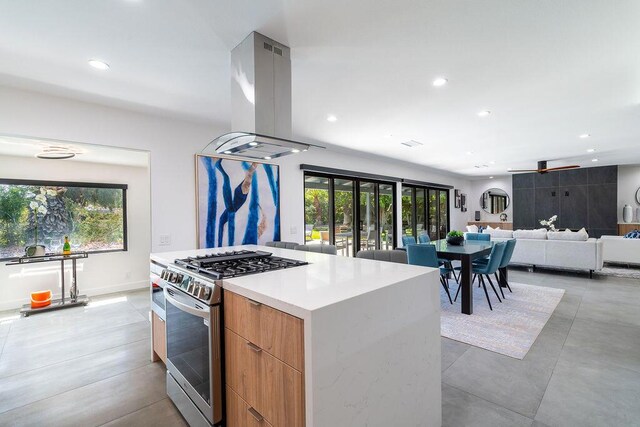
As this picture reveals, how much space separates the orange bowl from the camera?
3.96m

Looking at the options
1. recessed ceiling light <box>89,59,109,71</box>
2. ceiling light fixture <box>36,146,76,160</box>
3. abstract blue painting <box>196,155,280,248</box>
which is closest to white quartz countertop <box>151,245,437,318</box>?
recessed ceiling light <box>89,59,109,71</box>

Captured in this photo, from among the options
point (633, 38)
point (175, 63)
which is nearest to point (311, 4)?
point (175, 63)

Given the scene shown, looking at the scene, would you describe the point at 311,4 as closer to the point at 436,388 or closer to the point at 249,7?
the point at 249,7

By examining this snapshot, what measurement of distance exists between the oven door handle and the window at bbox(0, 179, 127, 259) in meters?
3.94

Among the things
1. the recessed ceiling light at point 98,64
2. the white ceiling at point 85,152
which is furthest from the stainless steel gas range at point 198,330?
the white ceiling at point 85,152

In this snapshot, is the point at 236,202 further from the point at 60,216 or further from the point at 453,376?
the point at 453,376

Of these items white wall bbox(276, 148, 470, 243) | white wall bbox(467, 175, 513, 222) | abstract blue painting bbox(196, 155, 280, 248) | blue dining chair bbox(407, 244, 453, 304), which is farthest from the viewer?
white wall bbox(467, 175, 513, 222)

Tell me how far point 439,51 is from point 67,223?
18.9ft

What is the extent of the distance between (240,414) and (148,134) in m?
3.26

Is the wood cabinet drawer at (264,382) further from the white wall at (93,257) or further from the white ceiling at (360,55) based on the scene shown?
the white wall at (93,257)

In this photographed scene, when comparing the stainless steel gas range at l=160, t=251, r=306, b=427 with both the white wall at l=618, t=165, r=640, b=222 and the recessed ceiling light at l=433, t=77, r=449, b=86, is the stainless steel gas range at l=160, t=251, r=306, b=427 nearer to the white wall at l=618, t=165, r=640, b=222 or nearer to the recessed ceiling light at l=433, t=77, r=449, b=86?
the recessed ceiling light at l=433, t=77, r=449, b=86

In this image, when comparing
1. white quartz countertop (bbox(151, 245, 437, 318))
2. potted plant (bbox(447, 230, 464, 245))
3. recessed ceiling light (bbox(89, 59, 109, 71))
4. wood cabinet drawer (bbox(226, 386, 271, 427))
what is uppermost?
recessed ceiling light (bbox(89, 59, 109, 71))

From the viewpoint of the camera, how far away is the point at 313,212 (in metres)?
5.55

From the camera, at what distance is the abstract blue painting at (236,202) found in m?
3.82
